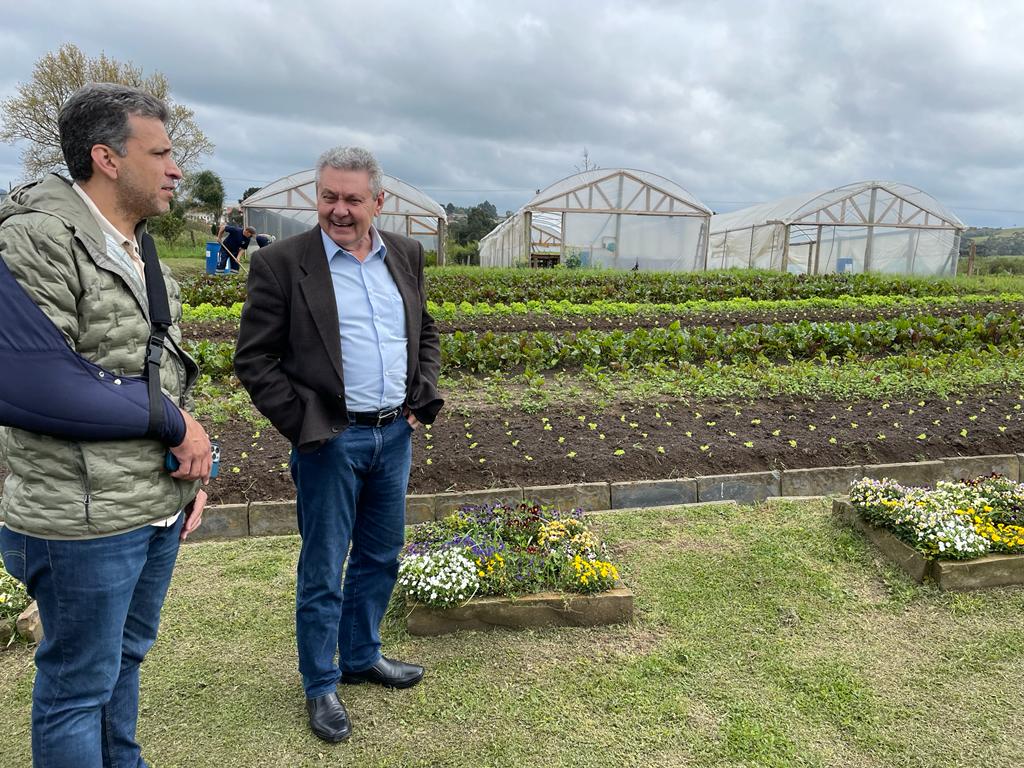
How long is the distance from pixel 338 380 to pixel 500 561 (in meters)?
1.54

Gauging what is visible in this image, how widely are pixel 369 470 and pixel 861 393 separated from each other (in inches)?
226

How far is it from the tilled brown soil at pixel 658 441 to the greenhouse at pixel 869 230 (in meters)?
20.3

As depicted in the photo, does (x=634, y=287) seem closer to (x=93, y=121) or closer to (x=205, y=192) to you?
(x=93, y=121)

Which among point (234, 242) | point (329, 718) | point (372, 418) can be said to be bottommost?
point (329, 718)

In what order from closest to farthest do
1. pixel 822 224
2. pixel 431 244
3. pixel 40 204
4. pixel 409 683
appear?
pixel 40 204, pixel 409 683, pixel 822 224, pixel 431 244

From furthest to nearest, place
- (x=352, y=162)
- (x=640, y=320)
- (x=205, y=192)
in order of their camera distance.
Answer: (x=205, y=192) < (x=640, y=320) < (x=352, y=162)

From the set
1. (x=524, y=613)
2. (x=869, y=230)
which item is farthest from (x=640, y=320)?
(x=869, y=230)

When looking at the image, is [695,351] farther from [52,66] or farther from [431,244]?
[52,66]

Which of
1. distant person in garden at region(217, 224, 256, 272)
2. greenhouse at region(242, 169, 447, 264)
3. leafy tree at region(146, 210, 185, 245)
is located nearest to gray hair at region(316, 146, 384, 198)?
distant person in garden at region(217, 224, 256, 272)

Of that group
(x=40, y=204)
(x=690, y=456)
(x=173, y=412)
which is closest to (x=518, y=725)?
(x=173, y=412)

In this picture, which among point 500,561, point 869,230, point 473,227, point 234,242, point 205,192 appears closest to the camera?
point 500,561

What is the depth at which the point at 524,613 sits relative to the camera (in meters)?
3.40

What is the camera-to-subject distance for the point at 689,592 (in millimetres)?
3740

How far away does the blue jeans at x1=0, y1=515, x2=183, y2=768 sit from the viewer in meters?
1.75
